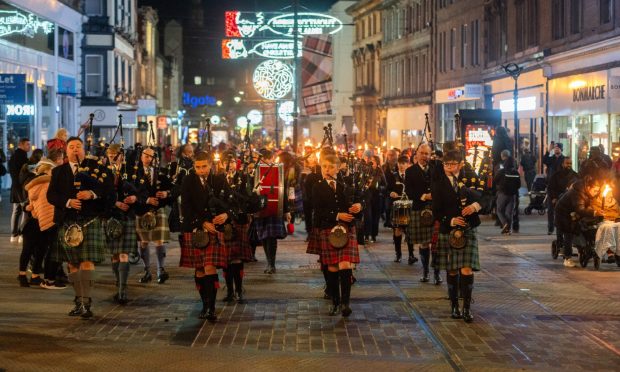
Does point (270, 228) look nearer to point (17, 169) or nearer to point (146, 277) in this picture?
point (146, 277)

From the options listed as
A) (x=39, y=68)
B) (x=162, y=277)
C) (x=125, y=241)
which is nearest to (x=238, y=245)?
(x=125, y=241)

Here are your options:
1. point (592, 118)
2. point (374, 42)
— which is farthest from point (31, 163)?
point (374, 42)

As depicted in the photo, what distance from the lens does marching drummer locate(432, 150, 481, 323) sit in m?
11.6

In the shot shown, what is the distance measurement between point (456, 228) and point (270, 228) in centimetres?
462

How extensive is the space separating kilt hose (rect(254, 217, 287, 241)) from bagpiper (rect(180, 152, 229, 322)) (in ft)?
12.4

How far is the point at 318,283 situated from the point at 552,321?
4.05m

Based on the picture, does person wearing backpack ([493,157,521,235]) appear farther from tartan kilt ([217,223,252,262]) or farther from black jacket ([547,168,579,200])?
tartan kilt ([217,223,252,262])

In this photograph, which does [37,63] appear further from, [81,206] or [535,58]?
[81,206]

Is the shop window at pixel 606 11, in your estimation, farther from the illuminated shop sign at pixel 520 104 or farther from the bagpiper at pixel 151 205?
the bagpiper at pixel 151 205

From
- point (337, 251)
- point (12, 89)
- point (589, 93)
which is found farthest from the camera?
point (589, 93)

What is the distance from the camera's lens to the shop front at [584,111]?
3108 centimetres

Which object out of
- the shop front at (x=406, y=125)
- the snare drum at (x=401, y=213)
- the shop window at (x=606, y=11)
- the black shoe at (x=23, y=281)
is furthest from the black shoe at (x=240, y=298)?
the shop front at (x=406, y=125)

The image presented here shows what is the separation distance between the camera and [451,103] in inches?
2158

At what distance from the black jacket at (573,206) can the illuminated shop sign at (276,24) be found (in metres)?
26.4
